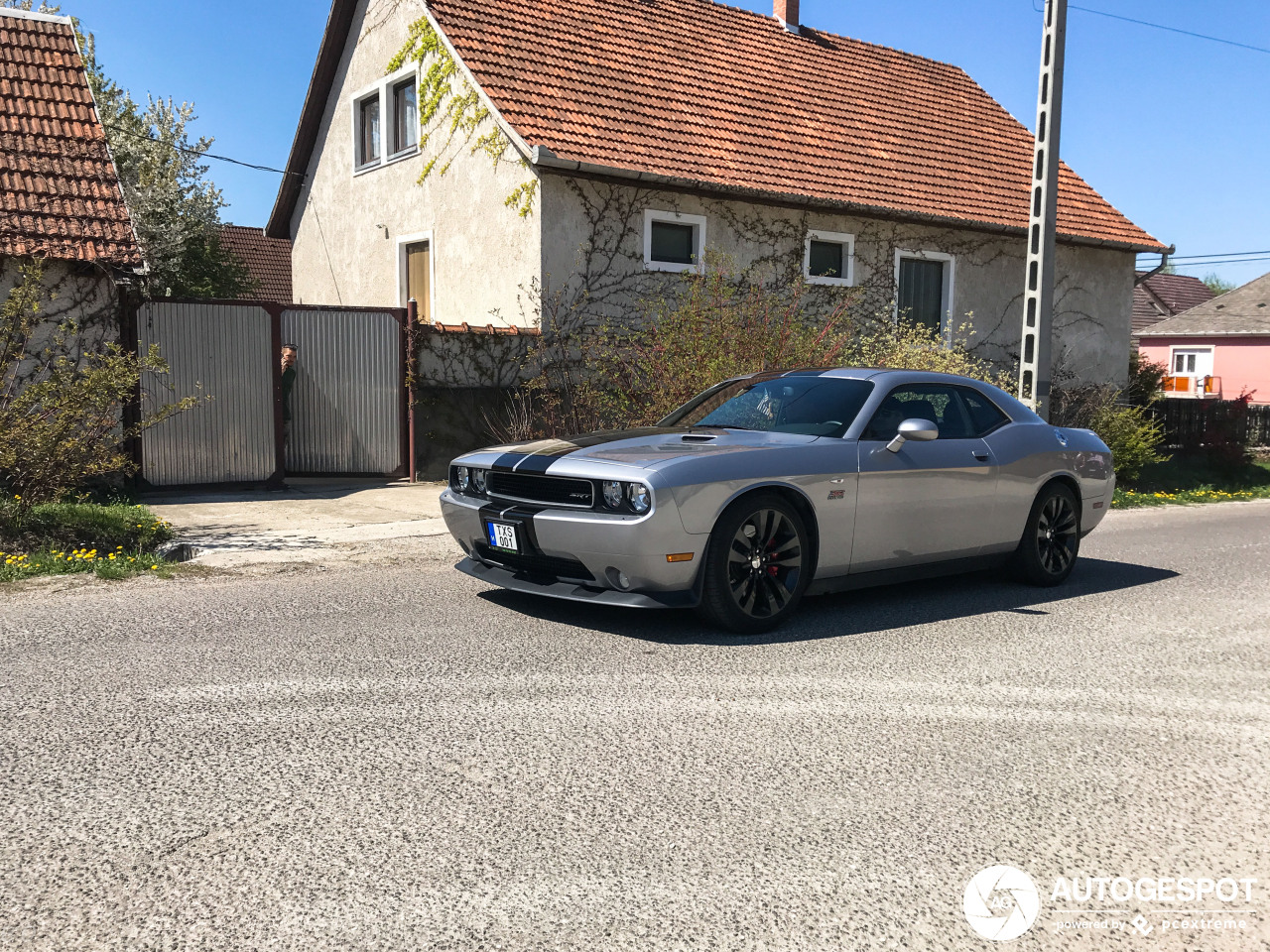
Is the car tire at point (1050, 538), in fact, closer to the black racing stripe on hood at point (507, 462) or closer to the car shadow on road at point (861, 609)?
the car shadow on road at point (861, 609)

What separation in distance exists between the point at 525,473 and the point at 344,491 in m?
6.83

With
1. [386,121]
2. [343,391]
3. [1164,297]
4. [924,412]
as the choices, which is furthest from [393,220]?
[1164,297]

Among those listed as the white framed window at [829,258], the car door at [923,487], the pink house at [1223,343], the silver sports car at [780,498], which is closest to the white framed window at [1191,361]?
the pink house at [1223,343]

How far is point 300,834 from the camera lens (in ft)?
11.1

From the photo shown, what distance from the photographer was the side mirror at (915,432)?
6562mm

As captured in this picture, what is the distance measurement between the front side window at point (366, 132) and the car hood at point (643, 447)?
14.1 metres

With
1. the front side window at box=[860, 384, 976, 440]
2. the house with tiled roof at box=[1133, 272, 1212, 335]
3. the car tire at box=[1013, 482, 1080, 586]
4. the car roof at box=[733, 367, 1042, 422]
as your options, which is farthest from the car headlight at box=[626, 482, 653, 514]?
the house with tiled roof at box=[1133, 272, 1212, 335]

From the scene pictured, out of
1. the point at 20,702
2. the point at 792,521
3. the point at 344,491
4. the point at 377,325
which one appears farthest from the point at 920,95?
the point at 20,702

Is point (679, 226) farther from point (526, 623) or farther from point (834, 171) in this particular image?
point (526, 623)

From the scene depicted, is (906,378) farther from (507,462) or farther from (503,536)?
(503,536)

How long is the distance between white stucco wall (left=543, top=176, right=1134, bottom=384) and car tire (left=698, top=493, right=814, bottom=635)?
933 cm

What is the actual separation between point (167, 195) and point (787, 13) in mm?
13595

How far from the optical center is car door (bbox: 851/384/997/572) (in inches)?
259

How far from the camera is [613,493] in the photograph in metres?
5.79
